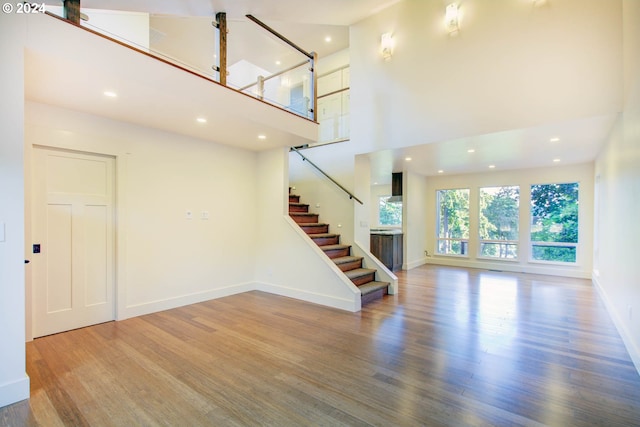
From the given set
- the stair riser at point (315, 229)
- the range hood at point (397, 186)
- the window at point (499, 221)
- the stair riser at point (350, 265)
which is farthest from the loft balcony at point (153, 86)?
the window at point (499, 221)

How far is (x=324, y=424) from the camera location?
193cm

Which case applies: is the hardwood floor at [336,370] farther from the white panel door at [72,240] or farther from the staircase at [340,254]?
the staircase at [340,254]

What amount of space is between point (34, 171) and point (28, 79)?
1046mm

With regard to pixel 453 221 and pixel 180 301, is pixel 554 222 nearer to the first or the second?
pixel 453 221

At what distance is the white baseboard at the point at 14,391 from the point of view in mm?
2109

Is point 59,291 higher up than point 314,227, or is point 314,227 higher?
point 314,227

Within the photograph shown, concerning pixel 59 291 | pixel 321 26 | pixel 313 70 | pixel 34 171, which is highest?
pixel 321 26

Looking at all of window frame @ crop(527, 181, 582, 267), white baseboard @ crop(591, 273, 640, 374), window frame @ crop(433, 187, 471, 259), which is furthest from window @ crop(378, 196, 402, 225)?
white baseboard @ crop(591, 273, 640, 374)

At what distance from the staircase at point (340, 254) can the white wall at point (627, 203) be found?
292cm

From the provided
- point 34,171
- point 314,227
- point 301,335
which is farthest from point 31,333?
point 314,227

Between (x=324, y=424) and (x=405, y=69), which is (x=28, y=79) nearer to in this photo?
(x=324, y=424)

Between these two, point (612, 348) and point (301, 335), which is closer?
point (612, 348)

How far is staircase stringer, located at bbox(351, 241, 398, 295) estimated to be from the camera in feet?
17.4

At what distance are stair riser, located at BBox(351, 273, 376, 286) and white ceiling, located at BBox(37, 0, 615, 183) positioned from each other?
2.25 meters
